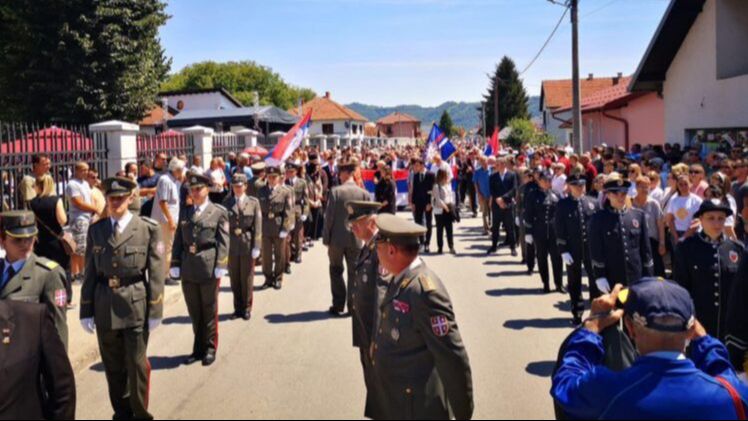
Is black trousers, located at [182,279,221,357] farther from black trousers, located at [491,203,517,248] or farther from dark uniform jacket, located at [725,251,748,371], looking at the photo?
black trousers, located at [491,203,517,248]

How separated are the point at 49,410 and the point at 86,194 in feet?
23.9

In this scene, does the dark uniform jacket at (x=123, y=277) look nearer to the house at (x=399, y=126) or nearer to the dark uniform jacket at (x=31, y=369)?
the dark uniform jacket at (x=31, y=369)

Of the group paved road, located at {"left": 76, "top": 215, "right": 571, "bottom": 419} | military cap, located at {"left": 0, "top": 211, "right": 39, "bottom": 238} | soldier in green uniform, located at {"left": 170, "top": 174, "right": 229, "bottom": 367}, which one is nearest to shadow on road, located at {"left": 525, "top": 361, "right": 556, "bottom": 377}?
paved road, located at {"left": 76, "top": 215, "right": 571, "bottom": 419}

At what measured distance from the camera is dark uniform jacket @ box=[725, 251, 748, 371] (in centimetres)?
Result: 455

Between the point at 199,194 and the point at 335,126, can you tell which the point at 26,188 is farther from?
the point at 335,126

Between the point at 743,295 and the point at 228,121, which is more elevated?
the point at 228,121

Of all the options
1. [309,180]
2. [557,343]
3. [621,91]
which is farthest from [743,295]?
[621,91]

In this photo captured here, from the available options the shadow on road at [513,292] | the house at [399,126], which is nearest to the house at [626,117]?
the shadow on road at [513,292]

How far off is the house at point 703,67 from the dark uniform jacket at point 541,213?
7277 millimetres

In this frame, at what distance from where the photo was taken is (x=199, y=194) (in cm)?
770

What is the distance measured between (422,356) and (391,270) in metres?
0.57

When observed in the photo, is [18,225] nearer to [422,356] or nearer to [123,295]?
[123,295]

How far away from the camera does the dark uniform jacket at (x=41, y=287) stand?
447 centimetres

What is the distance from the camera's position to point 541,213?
1093 cm
